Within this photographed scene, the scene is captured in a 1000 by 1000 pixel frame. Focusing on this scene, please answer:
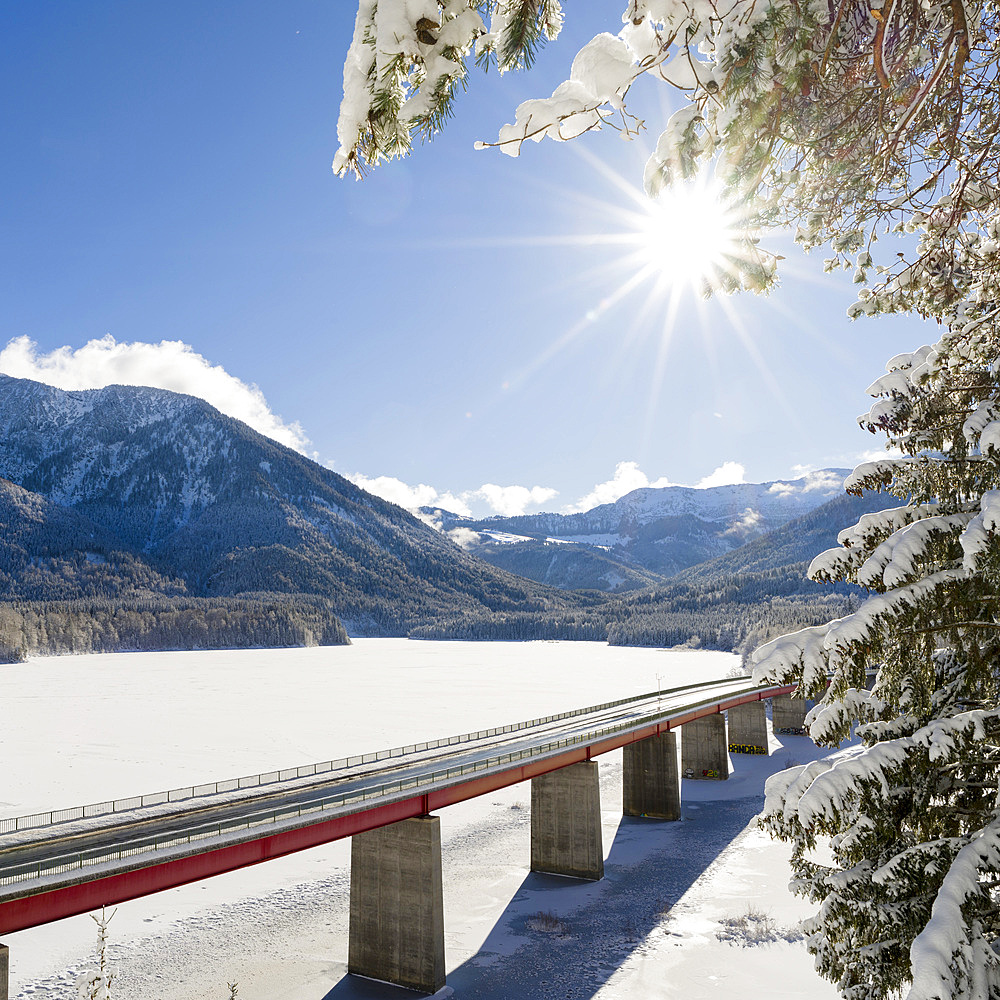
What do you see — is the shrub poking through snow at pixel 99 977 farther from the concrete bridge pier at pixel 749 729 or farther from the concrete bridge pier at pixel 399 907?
the concrete bridge pier at pixel 749 729

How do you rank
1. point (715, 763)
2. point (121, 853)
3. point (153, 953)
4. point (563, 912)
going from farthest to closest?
point (715, 763), point (563, 912), point (153, 953), point (121, 853)

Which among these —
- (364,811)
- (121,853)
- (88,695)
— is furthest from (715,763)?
(88,695)

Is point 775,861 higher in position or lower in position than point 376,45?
lower

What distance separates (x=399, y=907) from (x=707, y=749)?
4133 centimetres

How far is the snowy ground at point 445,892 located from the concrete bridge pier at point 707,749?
1.55 m

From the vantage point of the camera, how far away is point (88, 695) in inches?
3401

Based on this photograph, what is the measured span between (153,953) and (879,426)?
30.7 meters

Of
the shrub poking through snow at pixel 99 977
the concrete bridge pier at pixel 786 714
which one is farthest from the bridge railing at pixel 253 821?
the concrete bridge pier at pixel 786 714

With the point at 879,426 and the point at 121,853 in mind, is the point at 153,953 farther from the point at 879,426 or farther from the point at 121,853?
the point at 879,426

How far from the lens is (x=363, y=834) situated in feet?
87.4

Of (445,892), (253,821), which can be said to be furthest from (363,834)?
(445,892)

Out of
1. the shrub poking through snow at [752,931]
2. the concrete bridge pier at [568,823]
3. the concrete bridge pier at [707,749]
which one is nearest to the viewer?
the shrub poking through snow at [752,931]

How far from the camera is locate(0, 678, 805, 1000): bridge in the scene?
17.5 meters

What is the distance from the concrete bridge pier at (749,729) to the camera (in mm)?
70000
